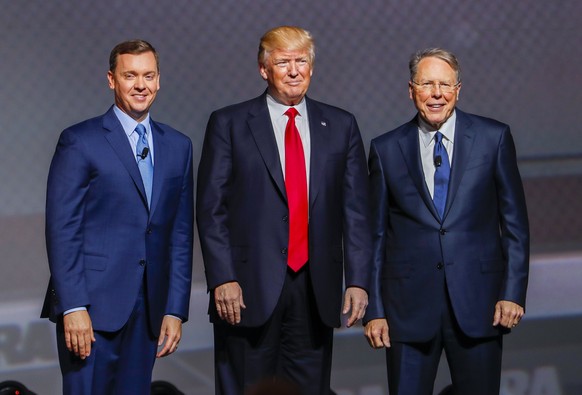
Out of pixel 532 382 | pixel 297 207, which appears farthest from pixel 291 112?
pixel 532 382

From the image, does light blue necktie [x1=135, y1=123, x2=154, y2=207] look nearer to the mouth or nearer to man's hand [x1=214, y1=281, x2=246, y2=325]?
man's hand [x1=214, y1=281, x2=246, y2=325]

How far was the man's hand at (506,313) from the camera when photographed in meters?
3.90

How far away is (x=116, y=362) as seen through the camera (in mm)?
3691

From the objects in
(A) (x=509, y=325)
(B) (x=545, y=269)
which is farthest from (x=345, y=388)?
(A) (x=509, y=325)

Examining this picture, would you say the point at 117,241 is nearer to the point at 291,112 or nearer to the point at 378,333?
the point at 291,112

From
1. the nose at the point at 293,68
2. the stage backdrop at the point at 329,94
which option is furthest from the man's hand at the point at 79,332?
the stage backdrop at the point at 329,94

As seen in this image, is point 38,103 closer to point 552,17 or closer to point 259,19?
point 259,19

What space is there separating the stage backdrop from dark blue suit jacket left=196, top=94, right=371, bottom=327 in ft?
4.11

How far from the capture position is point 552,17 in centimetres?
532

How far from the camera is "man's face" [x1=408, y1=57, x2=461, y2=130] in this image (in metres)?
3.86

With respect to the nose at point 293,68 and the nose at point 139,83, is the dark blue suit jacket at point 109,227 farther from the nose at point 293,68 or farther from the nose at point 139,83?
the nose at point 293,68

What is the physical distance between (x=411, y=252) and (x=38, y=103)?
180 cm

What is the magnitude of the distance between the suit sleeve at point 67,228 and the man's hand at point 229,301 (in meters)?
0.38

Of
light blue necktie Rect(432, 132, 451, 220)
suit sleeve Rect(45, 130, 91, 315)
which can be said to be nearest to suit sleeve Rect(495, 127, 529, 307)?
light blue necktie Rect(432, 132, 451, 220)
